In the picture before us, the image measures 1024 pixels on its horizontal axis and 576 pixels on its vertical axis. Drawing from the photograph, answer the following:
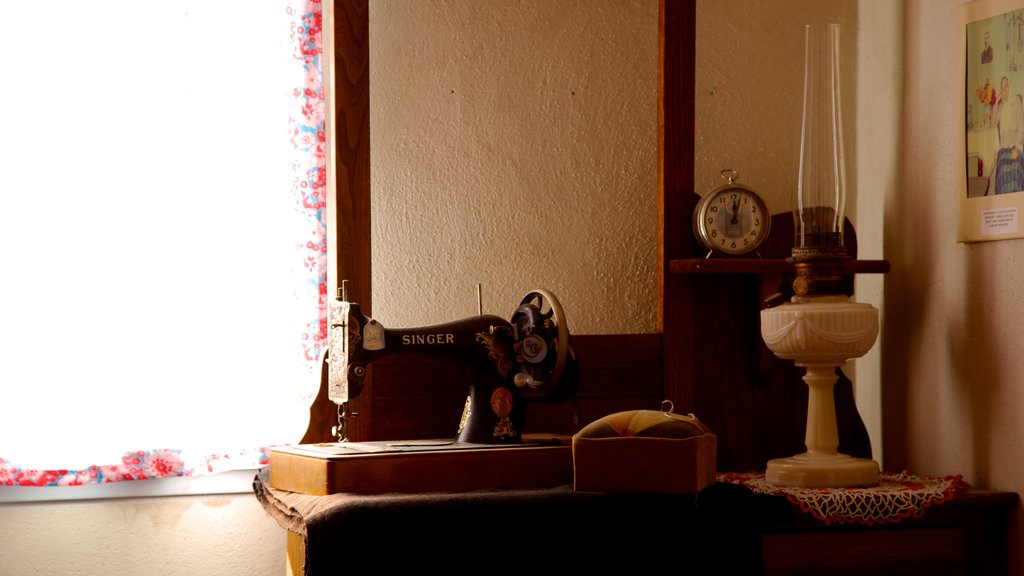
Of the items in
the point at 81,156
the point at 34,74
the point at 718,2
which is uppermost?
the point at 718,2

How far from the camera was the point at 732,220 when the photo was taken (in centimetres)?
219

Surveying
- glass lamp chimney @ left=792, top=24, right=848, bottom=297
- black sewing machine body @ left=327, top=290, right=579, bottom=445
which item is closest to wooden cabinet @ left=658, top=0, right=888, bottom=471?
glass lamp chimney @ left=792, top=24, right=848, bottom=297

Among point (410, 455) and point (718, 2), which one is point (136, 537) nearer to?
point (410, 455)

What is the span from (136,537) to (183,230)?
665 millimetres

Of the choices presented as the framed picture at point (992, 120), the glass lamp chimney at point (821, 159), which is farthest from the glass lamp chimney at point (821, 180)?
the framed picture at point (992, 120)

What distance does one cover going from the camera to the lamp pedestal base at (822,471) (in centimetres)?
200

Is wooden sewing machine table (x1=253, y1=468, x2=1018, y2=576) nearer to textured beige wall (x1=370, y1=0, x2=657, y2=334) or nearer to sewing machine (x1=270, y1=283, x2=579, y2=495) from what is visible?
sewing machine (x1=270, y1=283, x2=579, y2=495)

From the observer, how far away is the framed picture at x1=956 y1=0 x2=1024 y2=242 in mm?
1997

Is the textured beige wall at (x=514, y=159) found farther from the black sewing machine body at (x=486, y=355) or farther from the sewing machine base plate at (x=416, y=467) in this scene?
the sewing machine base plate at (x=416, y=467)

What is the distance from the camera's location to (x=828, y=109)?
210cm

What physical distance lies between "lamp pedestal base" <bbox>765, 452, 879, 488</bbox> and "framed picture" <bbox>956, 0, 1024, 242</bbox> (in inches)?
19.9

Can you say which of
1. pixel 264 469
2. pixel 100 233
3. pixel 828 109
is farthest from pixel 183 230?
pixel 828 109

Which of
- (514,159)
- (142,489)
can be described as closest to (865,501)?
(514,159)

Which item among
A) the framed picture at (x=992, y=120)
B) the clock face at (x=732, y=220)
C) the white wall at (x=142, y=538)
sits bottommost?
the white wall at (x=142, y=538)
